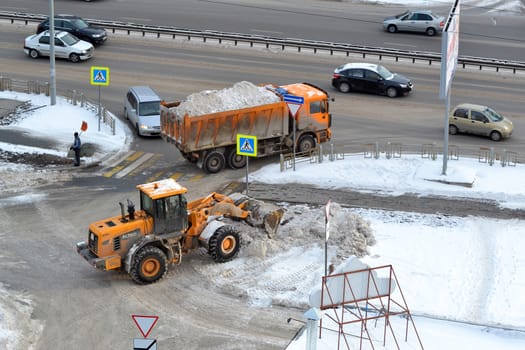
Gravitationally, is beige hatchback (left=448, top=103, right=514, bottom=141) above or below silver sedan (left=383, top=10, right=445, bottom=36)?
below

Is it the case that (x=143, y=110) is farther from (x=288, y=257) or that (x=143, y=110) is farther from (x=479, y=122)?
(x=288, y=257)

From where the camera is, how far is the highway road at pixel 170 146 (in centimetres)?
2064

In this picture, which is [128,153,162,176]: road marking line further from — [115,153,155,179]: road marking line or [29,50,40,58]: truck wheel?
[29,50,40,58]: truck wheel

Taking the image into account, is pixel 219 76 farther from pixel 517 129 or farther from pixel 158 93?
pixel 517 129

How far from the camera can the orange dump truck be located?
30031 millimetres

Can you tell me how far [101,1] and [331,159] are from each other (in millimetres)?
27869

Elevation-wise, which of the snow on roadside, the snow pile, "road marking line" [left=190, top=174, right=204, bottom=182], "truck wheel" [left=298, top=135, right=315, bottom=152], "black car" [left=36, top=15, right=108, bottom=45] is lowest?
the snow on roadside

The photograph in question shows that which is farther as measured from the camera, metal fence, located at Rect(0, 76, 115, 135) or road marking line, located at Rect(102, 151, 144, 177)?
metal fence, located at Rect(0, 76, 115, 135)

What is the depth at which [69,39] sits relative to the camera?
4312 cm

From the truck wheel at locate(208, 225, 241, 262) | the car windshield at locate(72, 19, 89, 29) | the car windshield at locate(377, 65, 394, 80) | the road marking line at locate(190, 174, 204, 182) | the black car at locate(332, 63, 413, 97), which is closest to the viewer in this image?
the truck wheel at locate(208, 225, 241, 262)

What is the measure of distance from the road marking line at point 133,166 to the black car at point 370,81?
10703 mm

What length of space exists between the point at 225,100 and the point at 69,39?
1525 cm

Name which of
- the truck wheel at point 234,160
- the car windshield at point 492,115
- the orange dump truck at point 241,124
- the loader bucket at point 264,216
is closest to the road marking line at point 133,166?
the orange dump truck at point 241,124

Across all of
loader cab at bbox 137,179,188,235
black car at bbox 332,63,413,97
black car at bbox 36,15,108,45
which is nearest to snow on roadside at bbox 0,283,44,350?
loader cab at bbox 137,179,188,235
